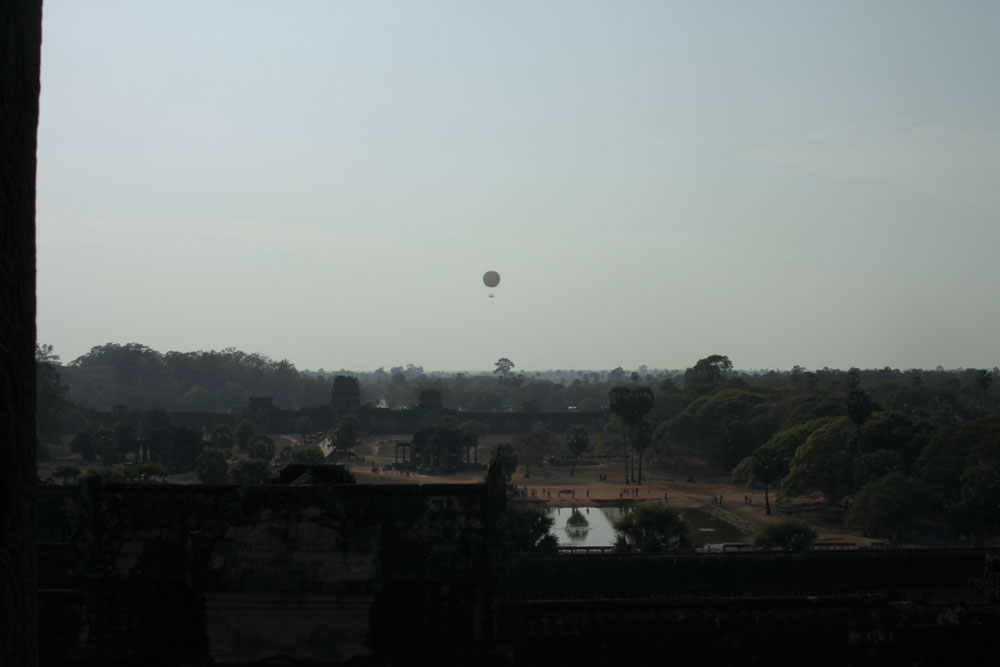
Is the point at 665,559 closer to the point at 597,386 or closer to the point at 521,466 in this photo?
the point at 521,466

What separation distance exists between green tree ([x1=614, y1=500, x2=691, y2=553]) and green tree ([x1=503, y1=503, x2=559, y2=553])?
2362mm

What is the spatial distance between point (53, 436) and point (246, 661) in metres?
83.1

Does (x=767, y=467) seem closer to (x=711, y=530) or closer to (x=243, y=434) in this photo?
(x=711, y=530)

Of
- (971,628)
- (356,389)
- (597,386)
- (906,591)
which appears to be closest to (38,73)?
(971,628)

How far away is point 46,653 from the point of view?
36.5 ft

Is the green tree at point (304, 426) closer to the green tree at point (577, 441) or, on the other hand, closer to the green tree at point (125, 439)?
the green tree at point (125, 439)

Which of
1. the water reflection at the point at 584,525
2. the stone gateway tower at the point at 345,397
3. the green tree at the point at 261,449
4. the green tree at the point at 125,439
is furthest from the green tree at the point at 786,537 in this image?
the stone gateway tower at the point at 345,397

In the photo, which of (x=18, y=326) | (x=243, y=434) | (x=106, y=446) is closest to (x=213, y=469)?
(x=106, y=446)

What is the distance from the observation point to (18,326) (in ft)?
7.50

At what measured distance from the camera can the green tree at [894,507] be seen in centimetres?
4238

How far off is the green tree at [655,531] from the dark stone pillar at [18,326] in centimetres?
2726

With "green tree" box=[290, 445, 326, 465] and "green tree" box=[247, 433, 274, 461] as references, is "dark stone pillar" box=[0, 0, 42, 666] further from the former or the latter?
"green tree" box=[247, 433, 274, 461]

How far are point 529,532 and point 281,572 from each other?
70.3 feet

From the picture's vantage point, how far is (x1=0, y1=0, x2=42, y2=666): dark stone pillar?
7.35 ft
